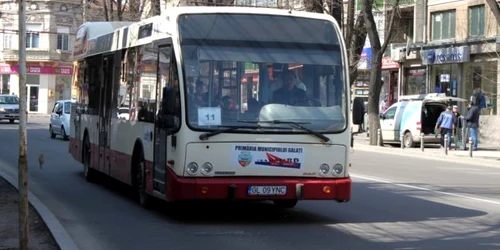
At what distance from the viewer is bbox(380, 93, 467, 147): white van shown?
3198cm

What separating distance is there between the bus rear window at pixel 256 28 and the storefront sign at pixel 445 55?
92.1 ft

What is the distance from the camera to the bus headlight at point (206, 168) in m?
10.6

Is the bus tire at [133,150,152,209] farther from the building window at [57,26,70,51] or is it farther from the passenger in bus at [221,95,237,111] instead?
the building window at [57,26,70,51]

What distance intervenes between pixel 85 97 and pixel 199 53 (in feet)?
24.3

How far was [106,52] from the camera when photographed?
15578 mm

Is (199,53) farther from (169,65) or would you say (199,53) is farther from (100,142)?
(100,142)

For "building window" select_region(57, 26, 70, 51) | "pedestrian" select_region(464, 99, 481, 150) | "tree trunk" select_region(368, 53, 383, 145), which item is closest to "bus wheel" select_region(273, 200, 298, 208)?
"pedestrian" select_region(464, 99, 481, 150)

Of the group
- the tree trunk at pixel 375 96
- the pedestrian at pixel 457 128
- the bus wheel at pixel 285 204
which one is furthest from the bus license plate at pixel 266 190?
the tree trunk at pixel 375 96

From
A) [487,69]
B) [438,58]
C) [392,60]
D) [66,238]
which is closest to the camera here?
[66,238]

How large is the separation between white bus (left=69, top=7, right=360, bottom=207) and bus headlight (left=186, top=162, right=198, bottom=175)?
0.5 inches

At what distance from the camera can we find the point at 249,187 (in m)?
10.7

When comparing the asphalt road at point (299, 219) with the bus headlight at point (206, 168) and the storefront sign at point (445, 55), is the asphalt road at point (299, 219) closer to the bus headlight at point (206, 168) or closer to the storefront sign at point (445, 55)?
the bus headlight at point (206, 168)

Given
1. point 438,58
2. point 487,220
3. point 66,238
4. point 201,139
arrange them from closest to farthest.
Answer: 1. point 66,238
2. point 201,139
3. point 487,220
4. point 438,58

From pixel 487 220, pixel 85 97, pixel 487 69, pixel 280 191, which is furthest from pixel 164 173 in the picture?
pixel 487 69
